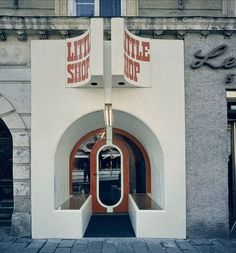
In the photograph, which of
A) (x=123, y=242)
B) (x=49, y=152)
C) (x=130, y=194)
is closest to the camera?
(x=123, y=242)

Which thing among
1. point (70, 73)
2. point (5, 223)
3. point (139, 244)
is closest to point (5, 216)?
point (5, 223)

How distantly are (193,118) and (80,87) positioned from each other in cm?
283

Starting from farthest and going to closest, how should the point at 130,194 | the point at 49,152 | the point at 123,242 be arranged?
the point at 130,194, the point at 49,152, the point at 123,242

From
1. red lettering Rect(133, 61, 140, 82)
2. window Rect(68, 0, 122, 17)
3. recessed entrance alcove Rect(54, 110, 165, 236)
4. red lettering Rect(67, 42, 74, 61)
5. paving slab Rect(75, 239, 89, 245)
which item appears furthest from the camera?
window Rect(68, 0, 122, 17)

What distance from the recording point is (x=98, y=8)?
308 inches

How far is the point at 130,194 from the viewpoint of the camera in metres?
8.45

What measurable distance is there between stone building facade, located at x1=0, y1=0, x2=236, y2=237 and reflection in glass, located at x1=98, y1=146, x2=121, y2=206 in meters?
2.57

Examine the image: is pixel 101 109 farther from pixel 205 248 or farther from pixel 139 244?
pixel 205 248

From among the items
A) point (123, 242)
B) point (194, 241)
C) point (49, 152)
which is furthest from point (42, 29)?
point (194, 241)

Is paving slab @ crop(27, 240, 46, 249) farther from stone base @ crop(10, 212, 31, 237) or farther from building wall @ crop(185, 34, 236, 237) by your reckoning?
building wall @ crop(185, 34, 236, 237)

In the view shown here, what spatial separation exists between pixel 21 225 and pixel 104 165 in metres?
3.03

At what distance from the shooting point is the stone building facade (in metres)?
6.58

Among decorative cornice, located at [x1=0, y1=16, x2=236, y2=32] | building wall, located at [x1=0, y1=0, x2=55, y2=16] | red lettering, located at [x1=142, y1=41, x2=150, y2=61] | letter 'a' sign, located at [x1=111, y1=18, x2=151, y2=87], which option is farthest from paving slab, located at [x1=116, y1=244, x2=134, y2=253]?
building wall, located at [x1=0, y1=0, x2=55, y2=16]

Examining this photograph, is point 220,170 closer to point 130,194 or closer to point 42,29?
point 130,194
